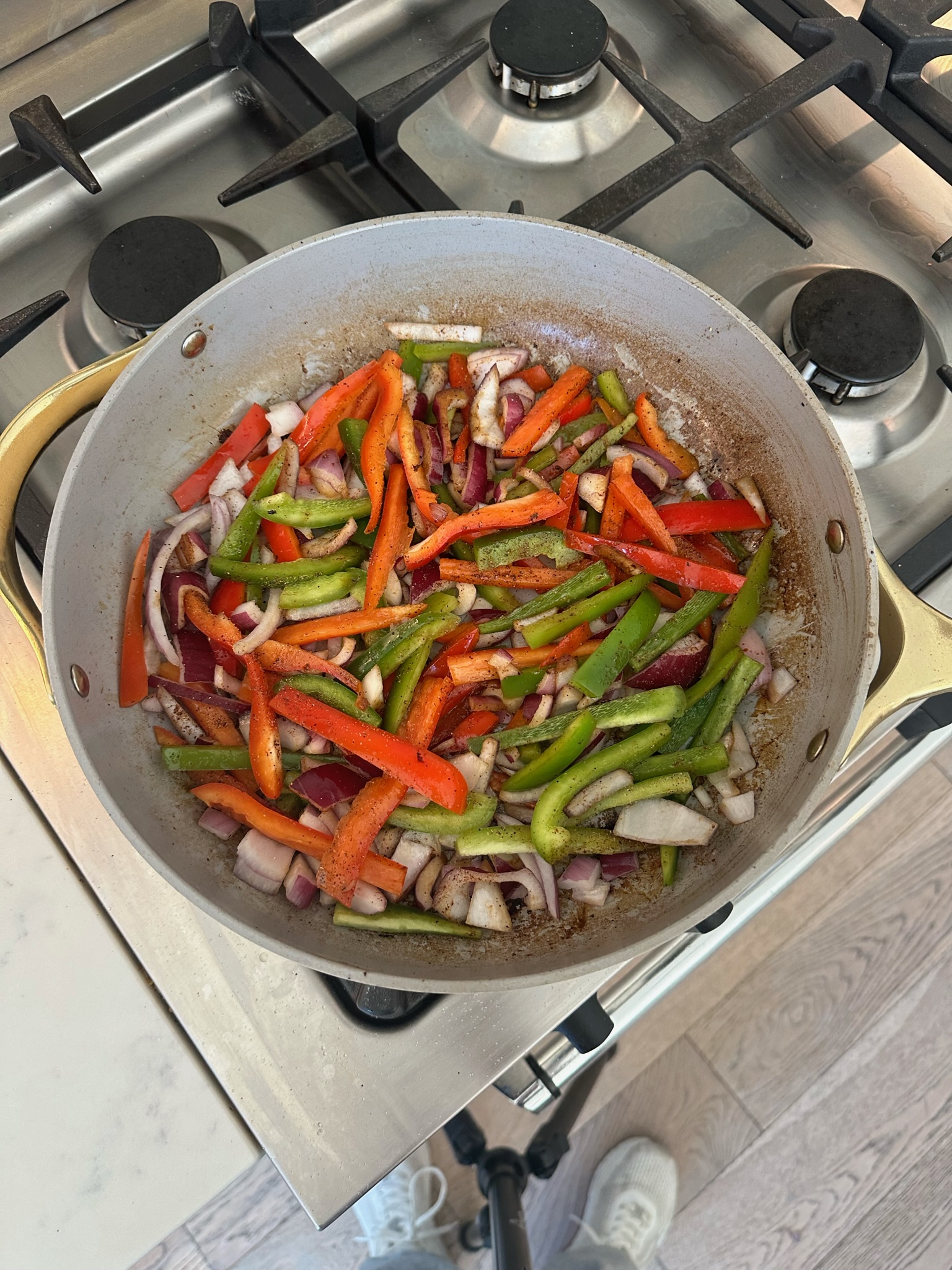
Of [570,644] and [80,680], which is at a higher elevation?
[80,680]

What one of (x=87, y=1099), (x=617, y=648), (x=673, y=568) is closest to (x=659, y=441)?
(x=673, y=568)

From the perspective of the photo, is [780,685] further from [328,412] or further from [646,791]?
[328,412]

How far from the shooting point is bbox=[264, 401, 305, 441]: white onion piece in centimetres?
126

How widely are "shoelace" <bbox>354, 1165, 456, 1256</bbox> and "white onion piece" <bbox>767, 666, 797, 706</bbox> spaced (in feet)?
5.06

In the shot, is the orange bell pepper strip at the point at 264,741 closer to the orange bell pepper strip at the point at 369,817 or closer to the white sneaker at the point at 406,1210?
the orange bell pepper strip at the point at 369,817

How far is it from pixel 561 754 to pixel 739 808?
219 mm

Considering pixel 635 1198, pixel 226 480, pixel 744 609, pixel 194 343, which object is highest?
pixel 194 343

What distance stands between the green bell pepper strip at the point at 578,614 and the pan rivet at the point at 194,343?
0.54 meters

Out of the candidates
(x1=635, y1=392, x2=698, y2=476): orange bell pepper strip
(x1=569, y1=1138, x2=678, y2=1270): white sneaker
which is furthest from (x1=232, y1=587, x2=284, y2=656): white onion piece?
(x1=569, y1=1138, x2=678, y2=1270): white sneaker

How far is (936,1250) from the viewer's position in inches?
80.8

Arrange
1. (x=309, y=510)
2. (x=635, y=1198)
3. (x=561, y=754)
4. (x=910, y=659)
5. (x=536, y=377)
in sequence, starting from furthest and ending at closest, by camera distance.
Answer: (x=635, y=1198) < (x=536, y=377) < (x=309, y=510) < (x=561, y=754) < (x=910, y=659)

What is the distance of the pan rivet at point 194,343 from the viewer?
3.71 ft

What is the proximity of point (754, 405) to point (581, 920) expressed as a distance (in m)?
0.68

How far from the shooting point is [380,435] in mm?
1244
